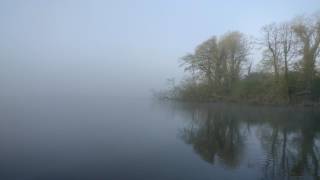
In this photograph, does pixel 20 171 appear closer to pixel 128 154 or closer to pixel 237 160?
pixel 128 154

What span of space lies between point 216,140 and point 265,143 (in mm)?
2784

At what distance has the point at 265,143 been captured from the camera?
18.2 meters

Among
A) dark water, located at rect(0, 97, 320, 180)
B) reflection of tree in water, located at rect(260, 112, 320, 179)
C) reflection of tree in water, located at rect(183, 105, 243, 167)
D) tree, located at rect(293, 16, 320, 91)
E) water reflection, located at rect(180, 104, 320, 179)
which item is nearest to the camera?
dark water, located at rect(0, 97, 320, 180)

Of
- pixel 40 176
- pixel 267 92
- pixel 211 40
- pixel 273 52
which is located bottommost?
pixel 40 176

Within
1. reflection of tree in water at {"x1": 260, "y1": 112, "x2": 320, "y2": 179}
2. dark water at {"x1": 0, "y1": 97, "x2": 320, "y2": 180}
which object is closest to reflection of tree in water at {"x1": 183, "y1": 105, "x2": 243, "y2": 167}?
dark water at {"x1": 0, "y1": 97, "x2": 320, "y2": 180}

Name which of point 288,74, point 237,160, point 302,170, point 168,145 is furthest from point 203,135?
point 288,74

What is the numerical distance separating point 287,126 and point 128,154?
46.5 feet

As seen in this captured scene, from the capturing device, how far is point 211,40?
5478 centimetres

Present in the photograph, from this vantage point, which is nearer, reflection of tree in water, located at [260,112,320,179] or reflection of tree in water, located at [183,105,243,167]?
reflection of tree in water, located at [260,112,320,179]

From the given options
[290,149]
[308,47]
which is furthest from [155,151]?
[308,47]

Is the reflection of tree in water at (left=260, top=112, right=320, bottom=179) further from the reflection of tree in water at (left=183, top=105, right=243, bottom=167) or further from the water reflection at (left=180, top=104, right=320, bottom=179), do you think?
the reflection of tree in water at (left=183, top=105, right=243, bottom=167)

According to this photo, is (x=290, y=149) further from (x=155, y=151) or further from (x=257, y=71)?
(x=257, y=71)

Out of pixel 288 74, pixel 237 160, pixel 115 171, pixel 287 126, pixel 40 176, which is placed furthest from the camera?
pixel 288 74

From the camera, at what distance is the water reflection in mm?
13254
